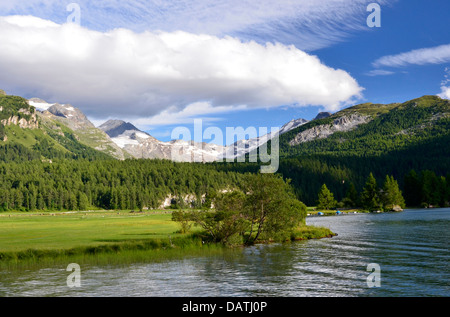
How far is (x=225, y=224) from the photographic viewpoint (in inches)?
2702

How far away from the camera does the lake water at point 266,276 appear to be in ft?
115

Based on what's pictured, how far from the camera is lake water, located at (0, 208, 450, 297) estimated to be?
35000mm

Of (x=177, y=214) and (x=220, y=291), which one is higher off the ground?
(x=177, y=214)

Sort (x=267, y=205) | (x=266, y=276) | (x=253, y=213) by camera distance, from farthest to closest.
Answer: (x=253, y=213), (x=267, y=205), (x=266, y=276)

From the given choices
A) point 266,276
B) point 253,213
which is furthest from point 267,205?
point 266,276

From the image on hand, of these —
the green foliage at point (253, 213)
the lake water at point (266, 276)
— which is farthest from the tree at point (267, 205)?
the lake water at point (266, 276)

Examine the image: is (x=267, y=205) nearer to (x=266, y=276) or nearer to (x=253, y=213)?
(x=253, y=213)

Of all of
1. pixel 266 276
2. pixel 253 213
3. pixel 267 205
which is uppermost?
pixel 267 205

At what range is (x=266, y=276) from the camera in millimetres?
42000
